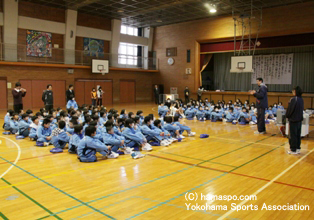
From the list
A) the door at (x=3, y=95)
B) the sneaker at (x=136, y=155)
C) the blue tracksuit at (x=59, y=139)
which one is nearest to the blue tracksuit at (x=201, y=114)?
the sneaker at (x=136, y=155)

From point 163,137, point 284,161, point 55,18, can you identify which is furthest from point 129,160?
point 55,18

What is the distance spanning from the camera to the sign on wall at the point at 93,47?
2391 cm

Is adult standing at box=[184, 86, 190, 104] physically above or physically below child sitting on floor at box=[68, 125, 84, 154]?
above

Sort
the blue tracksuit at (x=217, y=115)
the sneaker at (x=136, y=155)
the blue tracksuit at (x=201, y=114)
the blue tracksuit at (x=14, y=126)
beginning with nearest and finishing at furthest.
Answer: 1. the sneaker at (x=136, y=155)
2. the blue tracksuit at (x=14, y=126)
3. the blue tracksuit at (x=217, y=115)
4. the blue tracksuit at (x=201, y=114)

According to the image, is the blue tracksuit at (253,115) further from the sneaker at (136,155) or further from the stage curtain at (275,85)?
the stage curtain at (275,85)

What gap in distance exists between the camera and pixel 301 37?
19.6 meters

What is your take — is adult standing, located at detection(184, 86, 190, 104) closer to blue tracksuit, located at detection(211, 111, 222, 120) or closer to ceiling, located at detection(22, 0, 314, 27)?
ceiling, located at detection(22, 0, 314, 27)

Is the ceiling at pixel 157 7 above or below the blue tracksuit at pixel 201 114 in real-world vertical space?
above

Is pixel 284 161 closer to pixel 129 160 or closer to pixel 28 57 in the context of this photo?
pixel 129 160

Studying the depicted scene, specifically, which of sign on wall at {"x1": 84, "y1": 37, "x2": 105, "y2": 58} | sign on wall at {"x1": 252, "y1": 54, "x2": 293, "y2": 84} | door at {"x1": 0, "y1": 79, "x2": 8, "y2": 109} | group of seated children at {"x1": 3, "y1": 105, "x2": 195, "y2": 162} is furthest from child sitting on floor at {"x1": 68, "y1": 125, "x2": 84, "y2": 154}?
sign on wall at {"x1": 252, "y1": 54, "x2": 293, "y2": 84}

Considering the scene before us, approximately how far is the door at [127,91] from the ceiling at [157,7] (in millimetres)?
5993

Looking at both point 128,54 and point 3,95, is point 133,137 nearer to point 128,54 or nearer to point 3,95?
point 3,95

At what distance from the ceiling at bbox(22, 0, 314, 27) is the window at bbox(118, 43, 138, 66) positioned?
9.04ft

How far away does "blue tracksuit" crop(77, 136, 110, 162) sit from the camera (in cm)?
654
